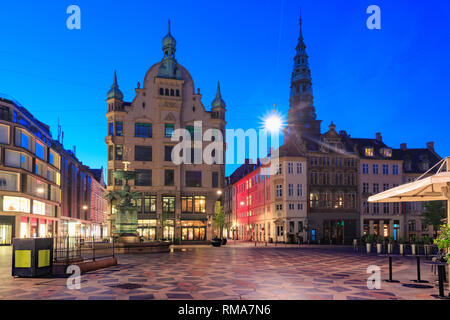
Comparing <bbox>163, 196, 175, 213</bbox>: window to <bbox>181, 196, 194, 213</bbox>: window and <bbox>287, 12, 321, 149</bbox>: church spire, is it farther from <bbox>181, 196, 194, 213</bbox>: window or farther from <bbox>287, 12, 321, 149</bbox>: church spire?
<bbox>287, 12, 321, 149</bbox>: church spire

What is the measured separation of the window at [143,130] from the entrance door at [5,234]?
20.1 meters

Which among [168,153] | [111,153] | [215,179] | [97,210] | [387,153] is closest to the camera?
[111,153]

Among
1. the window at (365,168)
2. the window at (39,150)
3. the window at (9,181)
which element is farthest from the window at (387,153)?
the window at (9,181)

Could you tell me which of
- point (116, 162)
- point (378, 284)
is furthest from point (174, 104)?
point (378, 284)

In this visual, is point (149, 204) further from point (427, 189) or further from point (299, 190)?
point (427, 189)

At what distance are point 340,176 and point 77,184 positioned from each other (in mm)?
57182

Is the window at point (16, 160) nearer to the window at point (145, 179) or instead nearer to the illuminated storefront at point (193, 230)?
the window at point (145, 179)

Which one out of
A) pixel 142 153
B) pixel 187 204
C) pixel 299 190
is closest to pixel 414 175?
pixel 299 190

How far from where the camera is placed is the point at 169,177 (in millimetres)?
60656

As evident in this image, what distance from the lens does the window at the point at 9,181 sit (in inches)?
2141

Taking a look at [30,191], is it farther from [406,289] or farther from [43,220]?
[406,289]

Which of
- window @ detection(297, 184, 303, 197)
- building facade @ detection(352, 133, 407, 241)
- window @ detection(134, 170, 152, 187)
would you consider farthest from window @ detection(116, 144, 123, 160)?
building facade @ detection(352, 133, 407, 241)

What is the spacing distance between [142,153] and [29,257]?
45.4 m
